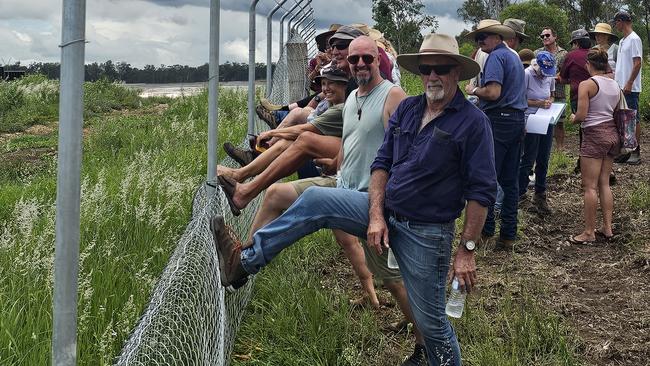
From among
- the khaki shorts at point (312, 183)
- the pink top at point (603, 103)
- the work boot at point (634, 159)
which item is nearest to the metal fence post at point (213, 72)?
the khaki shorts at point (312, 183)

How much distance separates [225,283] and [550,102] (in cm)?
472

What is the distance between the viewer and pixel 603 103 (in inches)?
235

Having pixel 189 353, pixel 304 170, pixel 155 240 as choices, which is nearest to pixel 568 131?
pixel 304 170

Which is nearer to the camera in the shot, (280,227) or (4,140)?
(280,227)

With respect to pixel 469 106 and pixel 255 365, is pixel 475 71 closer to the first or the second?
pixel 469 106

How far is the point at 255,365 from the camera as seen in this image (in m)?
3.65

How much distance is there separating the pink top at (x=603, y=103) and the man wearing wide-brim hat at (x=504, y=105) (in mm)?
623

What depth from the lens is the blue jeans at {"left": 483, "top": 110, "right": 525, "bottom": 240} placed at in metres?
5.77

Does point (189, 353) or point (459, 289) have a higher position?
point (459, 289)

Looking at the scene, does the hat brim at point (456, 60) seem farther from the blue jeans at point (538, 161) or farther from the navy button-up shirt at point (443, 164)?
the blue jeans at point (538, 161)

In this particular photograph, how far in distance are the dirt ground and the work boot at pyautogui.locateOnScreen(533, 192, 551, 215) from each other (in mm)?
79

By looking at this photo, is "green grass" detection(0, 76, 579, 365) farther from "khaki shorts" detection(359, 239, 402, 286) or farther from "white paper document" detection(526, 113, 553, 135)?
"white paper document" detection(526, 113, 553, 135)

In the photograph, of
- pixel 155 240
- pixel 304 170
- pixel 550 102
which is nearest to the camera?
pixel 155 240

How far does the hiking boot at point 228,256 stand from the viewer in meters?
3.26
